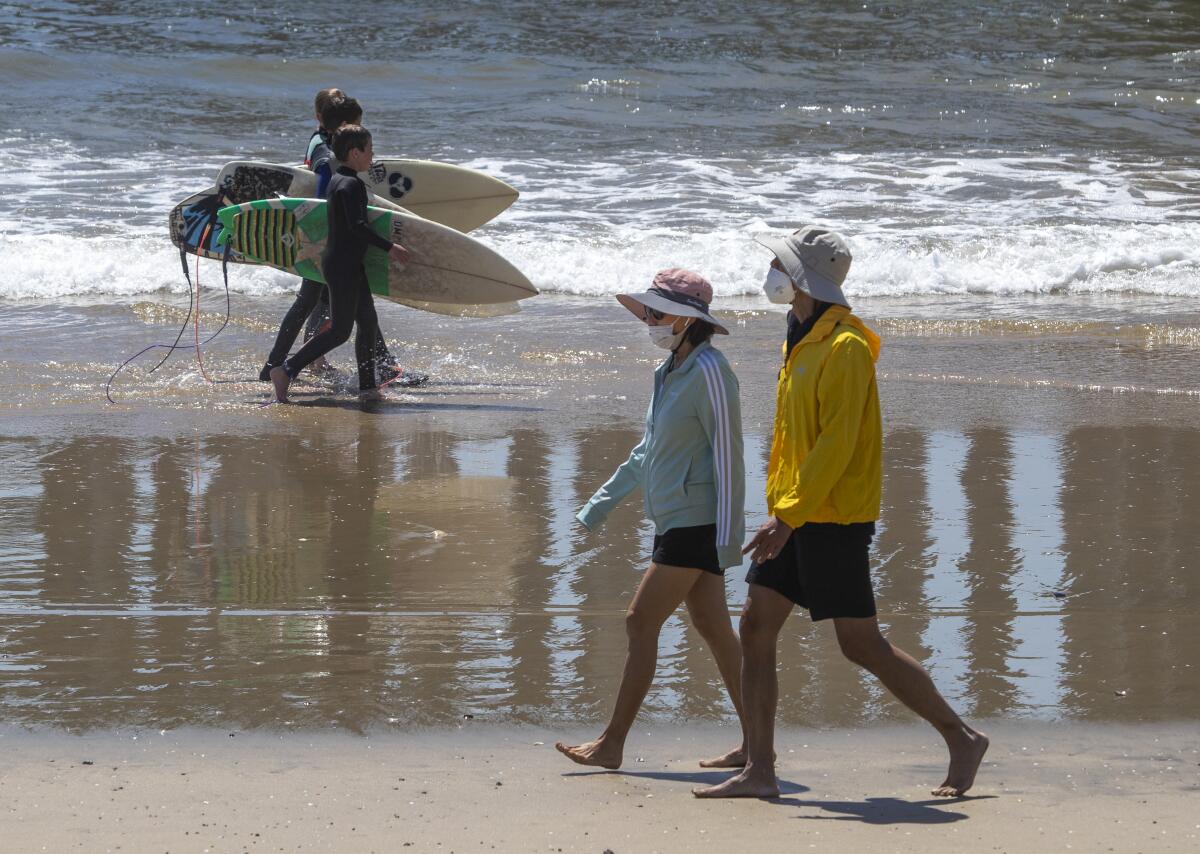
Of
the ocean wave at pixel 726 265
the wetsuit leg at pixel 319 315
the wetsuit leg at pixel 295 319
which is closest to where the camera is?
the wetsuit leg at pixel 295 319

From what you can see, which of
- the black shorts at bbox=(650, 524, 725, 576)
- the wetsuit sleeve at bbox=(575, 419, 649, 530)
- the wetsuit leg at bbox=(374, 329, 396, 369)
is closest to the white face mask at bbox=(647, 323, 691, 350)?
the wetsuit sleeve at bbox=(575, 419, 649, 530)

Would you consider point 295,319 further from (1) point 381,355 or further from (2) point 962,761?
(2) point 962,761

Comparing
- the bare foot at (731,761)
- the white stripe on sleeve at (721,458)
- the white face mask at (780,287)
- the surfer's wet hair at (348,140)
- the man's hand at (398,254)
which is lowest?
the bare foot at (731,761)

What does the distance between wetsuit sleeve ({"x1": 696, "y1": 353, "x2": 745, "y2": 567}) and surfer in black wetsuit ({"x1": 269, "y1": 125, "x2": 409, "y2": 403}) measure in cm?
490

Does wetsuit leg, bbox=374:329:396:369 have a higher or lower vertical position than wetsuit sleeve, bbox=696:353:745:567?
lower

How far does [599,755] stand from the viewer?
3973 millimetres

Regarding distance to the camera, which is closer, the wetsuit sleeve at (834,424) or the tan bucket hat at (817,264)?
the wetsuit sleeve at (834,424)

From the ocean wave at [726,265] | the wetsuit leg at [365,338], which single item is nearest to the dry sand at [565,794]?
the wetsuit leg at [365,338]

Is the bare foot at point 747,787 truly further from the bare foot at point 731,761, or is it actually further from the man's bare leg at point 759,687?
the bare foot at point 731,761

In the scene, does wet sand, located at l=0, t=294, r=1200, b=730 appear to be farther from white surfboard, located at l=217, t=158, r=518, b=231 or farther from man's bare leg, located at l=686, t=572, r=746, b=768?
white surfboard, located at l=217, t=158, r=518, b=231

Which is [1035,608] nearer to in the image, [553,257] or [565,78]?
[553,257]

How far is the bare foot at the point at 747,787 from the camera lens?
3777 millimetres

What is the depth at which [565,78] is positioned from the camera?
81.9 ft

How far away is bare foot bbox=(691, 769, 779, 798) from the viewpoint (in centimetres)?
378
